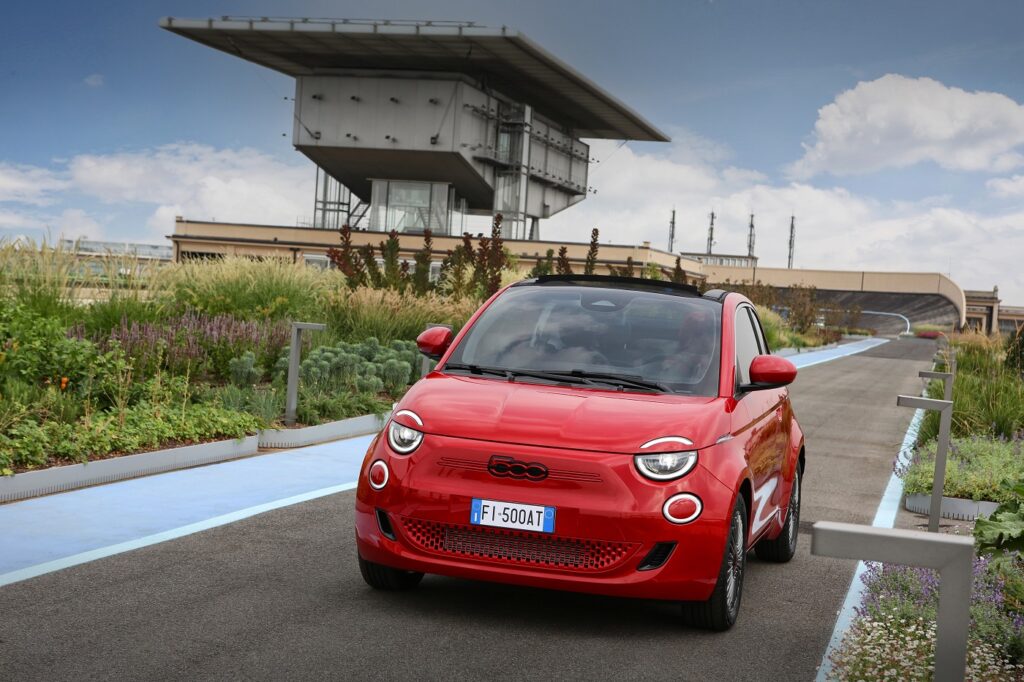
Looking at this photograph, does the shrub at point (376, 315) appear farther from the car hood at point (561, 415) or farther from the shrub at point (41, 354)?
the car hood at point (561, 415)

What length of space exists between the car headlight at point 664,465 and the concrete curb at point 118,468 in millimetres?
4796

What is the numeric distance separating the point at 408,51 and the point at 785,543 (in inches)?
2514

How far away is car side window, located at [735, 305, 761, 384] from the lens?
669 centimetres

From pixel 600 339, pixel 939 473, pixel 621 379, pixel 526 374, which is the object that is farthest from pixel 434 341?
pixel 939 473

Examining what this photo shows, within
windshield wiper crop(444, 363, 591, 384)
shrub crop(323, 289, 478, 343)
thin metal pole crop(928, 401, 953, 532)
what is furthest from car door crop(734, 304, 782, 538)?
shrub crop(323, 289, 478, 343)

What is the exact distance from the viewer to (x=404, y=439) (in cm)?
570

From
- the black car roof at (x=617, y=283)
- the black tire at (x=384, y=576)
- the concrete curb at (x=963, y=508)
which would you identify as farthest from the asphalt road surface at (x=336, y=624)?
the concrete curb at (x=963, y=508)

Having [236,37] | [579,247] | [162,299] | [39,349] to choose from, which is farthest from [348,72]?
[39,349]

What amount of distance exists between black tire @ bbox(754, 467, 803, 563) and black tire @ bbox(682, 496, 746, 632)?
171 centimetres

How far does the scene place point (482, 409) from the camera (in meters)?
5.73

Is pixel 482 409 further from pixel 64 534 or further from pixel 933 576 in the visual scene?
pixel 64 534

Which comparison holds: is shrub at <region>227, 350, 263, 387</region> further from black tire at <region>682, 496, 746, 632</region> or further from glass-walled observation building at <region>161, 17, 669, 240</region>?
glass-walled observation building at <region>161, 17, 669, 240</region>

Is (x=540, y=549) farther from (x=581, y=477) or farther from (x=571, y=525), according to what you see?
(x=581, y=477)

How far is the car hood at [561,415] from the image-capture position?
5.50 m
